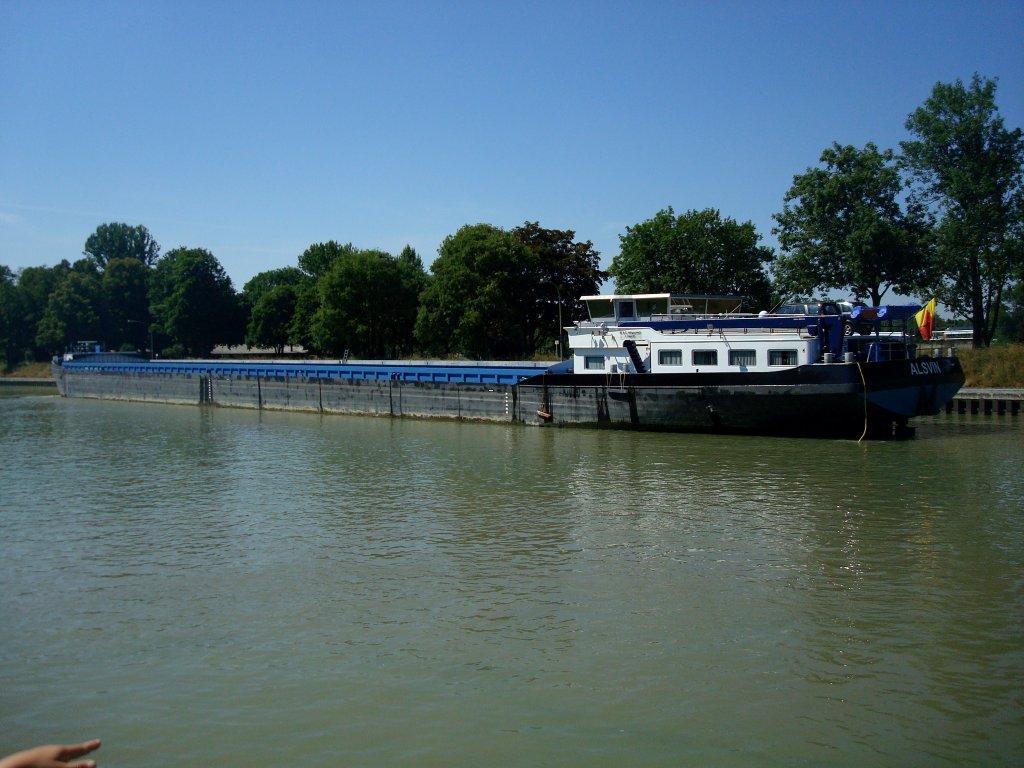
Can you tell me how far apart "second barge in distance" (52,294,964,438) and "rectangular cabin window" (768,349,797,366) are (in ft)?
0.11

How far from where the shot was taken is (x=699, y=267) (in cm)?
5200

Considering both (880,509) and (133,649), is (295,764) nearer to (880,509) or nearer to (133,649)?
(133,649)

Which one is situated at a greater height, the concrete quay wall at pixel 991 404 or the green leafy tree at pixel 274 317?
the green leafy tree at pixel 274 317

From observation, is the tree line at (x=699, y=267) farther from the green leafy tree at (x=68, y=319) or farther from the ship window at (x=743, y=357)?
the ship window at (x=743, y=357)

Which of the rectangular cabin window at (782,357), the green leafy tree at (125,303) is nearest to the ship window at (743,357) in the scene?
the rectangular cabin window at (782,357)

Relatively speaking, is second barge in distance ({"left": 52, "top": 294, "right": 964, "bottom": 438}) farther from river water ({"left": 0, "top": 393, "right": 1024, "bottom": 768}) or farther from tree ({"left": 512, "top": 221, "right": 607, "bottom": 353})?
tree ({"left": 512, "top": 221, "right": 607, "bottom": 353})

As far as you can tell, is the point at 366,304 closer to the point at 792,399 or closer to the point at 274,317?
the point at 274,317

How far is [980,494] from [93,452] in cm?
2449

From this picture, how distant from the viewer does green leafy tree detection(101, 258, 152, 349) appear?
9794 cm

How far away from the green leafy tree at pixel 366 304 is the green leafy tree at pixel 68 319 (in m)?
40.3

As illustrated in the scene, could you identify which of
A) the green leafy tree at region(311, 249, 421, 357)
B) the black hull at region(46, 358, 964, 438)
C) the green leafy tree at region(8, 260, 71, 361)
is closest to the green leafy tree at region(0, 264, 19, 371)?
the green leafy tree at region(8, 260, 71, 361)

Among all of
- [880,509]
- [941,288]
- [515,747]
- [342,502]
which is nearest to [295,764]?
[515,747]

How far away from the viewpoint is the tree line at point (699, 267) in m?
44.4

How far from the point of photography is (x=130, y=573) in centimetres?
1292
